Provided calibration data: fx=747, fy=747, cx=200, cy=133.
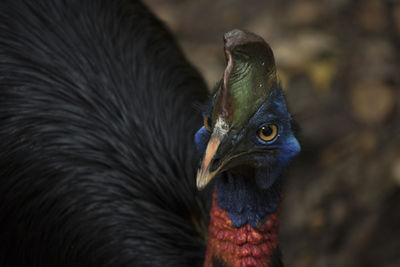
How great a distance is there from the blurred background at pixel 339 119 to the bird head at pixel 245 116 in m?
1.69

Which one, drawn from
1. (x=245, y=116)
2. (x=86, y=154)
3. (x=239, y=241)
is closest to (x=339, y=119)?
(x=86, y=154)

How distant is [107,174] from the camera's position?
2.31 metres

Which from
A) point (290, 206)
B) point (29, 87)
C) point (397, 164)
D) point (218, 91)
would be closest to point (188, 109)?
point (29, 87)

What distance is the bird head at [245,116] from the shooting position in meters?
1.69

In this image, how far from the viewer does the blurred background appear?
360 cm

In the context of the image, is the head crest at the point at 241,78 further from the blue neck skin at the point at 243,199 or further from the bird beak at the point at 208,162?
the blue neck skin at the point at 243,199

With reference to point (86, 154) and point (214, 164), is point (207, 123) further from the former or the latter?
point (86, 154)

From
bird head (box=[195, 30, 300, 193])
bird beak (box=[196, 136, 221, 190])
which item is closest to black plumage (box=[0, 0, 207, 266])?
bird head (box=[195, 30, 300, 193])

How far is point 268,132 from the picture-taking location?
1.81 meters

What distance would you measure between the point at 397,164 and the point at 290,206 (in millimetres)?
571

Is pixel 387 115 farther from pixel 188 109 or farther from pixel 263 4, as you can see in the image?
pixel 188 109

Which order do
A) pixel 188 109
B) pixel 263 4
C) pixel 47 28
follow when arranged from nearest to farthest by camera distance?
1. pixel 47 28
2. pixel 188 109
3. pixel 263 4

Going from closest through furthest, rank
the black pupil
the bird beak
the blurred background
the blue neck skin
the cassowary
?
the bird beak < the black pupil < the blue neck skin < the cassowary < the blurred background

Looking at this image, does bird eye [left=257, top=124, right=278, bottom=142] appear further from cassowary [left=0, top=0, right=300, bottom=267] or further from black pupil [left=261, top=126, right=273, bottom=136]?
cassowary [left=0, top=0, right=300, bottom=267]
